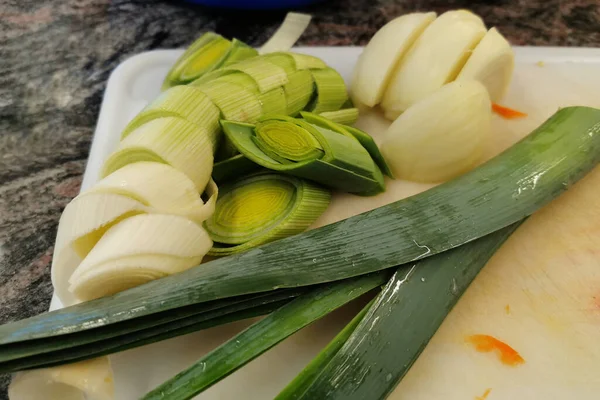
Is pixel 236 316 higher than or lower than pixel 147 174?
lower

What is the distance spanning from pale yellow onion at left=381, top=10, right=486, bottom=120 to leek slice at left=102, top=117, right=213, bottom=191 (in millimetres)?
448

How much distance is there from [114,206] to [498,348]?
2.14 ft

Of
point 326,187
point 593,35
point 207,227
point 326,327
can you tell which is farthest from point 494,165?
point 593,35

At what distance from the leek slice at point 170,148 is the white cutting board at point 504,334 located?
0.23 m

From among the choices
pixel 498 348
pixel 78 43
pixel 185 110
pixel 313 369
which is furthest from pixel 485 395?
pixel 78 43

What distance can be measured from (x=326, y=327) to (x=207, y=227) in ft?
0.96

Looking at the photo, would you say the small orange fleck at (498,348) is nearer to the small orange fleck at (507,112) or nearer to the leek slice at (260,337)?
the leek slice at (260,337)

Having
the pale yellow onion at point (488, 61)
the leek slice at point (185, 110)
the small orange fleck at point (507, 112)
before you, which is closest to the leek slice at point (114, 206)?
the leek slice at point (185, 110)

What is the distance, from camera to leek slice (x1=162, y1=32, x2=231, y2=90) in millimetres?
1293

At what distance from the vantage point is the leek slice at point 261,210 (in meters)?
1.00

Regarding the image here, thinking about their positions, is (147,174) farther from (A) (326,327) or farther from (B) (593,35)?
(B) (593,35)

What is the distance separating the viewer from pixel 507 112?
4.17ft

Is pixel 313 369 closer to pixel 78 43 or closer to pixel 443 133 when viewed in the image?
pixel 443 133

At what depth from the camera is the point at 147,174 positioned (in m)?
0.92
